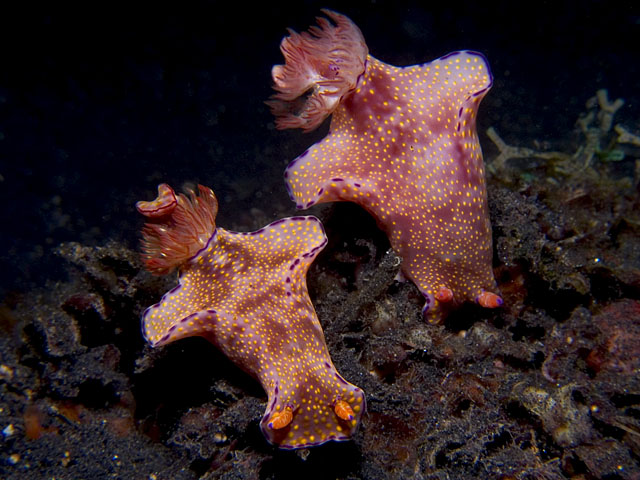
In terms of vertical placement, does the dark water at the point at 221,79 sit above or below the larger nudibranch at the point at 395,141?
below

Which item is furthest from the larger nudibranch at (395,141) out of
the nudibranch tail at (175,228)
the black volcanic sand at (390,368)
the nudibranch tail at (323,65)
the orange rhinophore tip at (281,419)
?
the orange rhinophore tip at (281,419)

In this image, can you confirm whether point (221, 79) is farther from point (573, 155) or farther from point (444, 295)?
point (444, 295)

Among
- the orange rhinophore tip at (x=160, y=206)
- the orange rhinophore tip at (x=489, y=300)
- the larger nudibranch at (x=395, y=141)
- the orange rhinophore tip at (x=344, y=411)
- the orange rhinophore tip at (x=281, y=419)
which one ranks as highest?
the larger nudibranch at (x=395, y=141)

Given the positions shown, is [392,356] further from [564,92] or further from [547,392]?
[564,92]

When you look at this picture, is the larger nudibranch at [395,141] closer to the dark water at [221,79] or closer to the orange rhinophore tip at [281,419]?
the orange rhinophore tip at [281,419]

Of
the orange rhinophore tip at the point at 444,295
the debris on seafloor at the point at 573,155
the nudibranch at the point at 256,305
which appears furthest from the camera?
the debris on seafloor at the point at 573,155

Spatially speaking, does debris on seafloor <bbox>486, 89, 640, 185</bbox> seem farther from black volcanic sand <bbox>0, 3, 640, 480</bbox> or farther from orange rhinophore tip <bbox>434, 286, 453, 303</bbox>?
orange rhinophore tip <bbox>434, 286, 453, 303</bbox>
